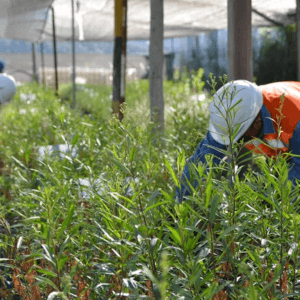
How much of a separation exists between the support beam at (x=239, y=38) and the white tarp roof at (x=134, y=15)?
374 cm

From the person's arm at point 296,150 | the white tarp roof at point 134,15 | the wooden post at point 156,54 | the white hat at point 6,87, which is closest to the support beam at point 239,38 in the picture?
the wooden post at point 156,54

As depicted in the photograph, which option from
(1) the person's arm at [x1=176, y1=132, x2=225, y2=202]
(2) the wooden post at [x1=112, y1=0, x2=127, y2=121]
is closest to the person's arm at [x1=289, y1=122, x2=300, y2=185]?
(1) the person's arm at [x1=176, y1=132, x2=225, y2=202]

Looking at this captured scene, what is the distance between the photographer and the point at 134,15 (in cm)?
895

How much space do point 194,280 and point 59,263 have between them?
38 centimetres

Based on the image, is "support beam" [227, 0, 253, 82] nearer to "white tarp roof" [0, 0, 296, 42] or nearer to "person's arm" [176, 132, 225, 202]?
"person's arm" [176, 132, 225, 202]

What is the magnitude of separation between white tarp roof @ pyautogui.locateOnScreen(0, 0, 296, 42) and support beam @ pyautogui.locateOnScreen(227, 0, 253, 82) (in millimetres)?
3741

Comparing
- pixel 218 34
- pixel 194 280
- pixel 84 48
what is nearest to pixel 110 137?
pixel 194 280

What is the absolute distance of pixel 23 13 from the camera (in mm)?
7227

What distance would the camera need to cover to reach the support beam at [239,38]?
326 cm

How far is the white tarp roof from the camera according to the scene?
7160 millimetres

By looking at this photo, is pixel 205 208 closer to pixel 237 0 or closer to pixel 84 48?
pixel 237 0

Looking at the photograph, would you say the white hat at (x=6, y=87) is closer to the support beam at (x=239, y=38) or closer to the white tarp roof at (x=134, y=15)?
the white tarp roof at (x=134, y=15)

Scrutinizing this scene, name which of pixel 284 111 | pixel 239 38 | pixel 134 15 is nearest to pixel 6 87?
pixel 134 15

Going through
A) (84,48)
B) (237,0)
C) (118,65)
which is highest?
(84,48)
